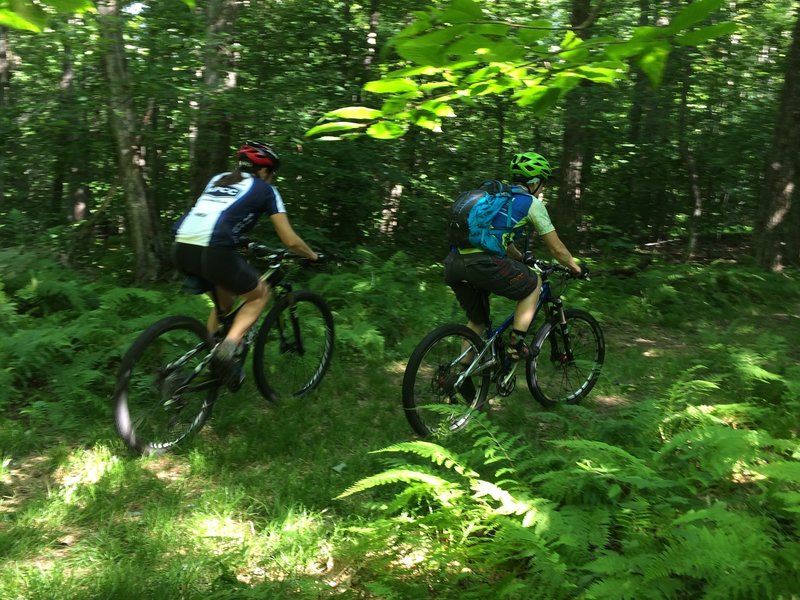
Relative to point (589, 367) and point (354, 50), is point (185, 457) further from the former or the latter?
point (354, 50)

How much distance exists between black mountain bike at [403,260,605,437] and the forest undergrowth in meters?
0.26

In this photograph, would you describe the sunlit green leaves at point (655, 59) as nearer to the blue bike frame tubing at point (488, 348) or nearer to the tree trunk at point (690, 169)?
the blue bike frame tubing at point (488, 348)

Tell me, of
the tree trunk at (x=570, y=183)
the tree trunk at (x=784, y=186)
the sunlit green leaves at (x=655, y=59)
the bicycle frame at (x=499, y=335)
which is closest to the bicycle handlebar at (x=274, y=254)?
the bicycle frame at (x=499, y=335)

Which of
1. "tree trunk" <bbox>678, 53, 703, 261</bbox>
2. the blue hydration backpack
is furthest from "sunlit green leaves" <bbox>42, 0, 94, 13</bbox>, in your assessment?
"tree trunk" <bbox>678, 53, 703, 261</bbox>

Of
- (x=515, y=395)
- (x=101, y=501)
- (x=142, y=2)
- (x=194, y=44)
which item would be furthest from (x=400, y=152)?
(x=101, y=501)

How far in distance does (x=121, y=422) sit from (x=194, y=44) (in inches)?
243

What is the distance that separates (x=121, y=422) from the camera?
3916 mm

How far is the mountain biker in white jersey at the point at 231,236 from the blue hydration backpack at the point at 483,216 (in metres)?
1.32

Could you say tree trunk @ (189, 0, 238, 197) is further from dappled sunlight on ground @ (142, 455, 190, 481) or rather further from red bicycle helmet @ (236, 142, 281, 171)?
dappled sunlight on ground @ (142, 455, 190, 481)

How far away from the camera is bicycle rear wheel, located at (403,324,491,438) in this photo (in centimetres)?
438

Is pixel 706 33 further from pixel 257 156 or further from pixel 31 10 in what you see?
pixel 257 156

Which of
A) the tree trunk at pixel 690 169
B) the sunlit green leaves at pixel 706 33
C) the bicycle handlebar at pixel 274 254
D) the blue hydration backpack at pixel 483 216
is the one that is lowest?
the tree trunk at pixel 690 169

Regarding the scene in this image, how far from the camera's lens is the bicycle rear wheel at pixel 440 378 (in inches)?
172

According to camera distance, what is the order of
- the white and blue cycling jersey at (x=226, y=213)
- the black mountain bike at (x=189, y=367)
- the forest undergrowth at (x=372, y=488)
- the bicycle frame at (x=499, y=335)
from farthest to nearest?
the bicycle frame at (x=499, y=335)
the white and blue cycling jersey at (x=226, y=213)
the black mountain bike at (x=189, y=367)
the forest undergrowth at (x=372, y=488)
